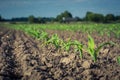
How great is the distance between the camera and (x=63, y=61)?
26.2ft

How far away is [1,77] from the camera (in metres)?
5.60

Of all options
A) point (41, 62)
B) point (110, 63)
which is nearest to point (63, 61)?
point (41, 62)

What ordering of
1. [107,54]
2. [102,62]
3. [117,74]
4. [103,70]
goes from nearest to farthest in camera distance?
[117,74]
[103,70]
[102,62]
[107,54]

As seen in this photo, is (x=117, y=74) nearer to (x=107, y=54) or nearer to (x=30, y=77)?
(x=30, y=77)

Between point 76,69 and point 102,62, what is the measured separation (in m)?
1.12

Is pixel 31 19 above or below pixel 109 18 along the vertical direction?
below

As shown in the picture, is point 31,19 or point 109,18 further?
point 31,19

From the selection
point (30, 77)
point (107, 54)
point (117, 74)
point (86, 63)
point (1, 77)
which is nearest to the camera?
point (1, 77)

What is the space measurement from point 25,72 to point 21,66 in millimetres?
949

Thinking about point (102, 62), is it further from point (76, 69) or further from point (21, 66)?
point (21, 66)

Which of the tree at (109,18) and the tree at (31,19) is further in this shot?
the tree at (31,19)

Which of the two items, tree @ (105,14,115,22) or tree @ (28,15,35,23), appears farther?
tree @ (28,15,35,23)

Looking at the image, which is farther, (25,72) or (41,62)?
(41,62)

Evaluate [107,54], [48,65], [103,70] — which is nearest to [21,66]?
[48,65]
